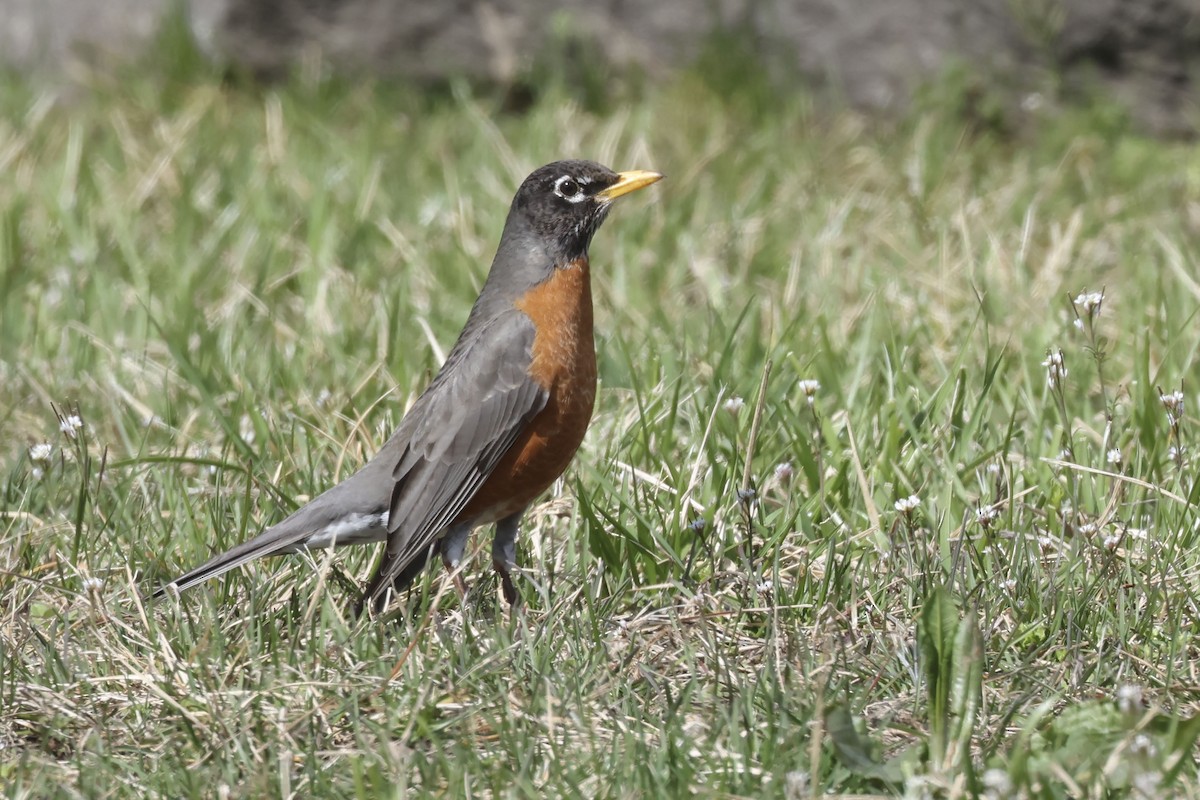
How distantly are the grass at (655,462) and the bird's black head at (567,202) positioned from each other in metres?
0.54

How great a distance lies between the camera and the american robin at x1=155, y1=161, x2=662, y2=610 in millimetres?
3682

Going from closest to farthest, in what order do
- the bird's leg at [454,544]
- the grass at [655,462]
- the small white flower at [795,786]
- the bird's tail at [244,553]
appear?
the small white flower at [795,786]
the grass at [655,462]
the bird's tail at [244,553]
the bird's leg at [454,544]

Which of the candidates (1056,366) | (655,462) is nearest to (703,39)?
(655,462)

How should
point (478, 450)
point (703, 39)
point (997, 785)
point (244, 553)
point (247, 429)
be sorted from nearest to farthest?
point (997, 785)
point (244, 553)
point (478, 450)
point (247, 429)
point (703, 39)

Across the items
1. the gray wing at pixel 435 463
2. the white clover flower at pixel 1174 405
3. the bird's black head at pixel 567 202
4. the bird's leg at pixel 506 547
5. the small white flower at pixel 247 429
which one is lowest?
the small white flower at pixel 247 429

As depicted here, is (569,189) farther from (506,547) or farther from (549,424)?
(506,547)

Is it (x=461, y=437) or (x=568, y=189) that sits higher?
(x=568, y=189)

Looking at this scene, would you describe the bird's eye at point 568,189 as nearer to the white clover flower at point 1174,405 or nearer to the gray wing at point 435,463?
the gray wing at point 435,463

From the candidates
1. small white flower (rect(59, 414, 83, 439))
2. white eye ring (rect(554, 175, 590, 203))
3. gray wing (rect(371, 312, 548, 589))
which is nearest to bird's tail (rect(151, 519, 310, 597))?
gray wing (rect(371, 312, 548, 589))

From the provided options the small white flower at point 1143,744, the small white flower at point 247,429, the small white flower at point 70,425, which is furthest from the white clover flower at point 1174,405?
the small white flower at point 70,425

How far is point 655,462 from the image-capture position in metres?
4.15

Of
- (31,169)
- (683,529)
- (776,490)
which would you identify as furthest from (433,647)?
(31,169)

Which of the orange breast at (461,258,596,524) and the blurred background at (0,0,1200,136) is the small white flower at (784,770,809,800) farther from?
the blurred background at (0,0,1200,136)

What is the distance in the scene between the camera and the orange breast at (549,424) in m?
3.81
